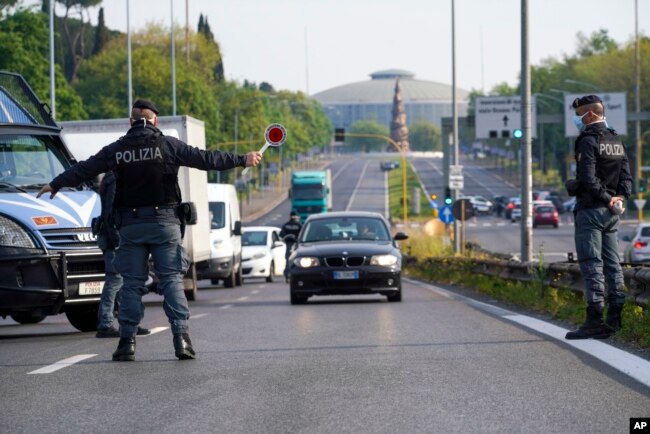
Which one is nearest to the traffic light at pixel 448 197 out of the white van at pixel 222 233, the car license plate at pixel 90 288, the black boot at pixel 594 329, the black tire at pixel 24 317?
the white van at pixel 222 233

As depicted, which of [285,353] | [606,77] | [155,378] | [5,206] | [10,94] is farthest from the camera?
[606,77]

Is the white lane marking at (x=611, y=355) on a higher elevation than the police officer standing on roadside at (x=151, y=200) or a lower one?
lower

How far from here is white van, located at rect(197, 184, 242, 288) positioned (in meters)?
32.6

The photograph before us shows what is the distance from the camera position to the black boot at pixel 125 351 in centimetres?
1138

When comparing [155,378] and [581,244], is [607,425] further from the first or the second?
[581,244]

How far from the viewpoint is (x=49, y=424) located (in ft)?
25.5

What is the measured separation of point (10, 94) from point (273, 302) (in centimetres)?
942

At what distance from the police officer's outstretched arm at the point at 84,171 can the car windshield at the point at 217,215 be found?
2109cm

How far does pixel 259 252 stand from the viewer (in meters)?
41.2

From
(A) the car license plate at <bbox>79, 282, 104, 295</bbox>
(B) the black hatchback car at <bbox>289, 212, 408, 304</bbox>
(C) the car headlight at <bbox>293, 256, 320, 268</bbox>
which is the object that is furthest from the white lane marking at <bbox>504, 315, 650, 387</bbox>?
(C) the car headlight at <bbox>293, 256, 320, 268</bbox>

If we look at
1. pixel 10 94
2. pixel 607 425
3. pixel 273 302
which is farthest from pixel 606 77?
pixel 607 425

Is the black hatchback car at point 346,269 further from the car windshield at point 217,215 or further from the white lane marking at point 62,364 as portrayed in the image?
the white lane marking at point 62,364

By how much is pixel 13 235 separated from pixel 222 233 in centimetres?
1879

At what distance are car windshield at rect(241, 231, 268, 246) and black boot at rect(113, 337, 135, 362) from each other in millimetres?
30173
